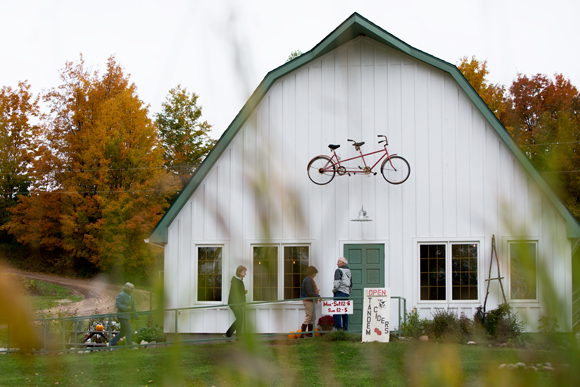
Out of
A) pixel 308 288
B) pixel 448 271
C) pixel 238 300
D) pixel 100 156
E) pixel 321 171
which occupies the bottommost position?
pixel 308 288

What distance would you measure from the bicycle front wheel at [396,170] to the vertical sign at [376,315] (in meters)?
3.00

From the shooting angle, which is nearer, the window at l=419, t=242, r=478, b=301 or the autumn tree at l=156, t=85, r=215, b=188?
the autumn tree at l=156, t=85, r=215, b=188

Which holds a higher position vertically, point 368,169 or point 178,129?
point 368,169

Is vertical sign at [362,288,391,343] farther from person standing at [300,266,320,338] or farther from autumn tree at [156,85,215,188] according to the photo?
autumn tree at [156,85,215,188]

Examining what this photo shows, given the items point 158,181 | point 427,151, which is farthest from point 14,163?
point 427,151

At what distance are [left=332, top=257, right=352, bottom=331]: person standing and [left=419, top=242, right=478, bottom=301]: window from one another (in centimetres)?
201

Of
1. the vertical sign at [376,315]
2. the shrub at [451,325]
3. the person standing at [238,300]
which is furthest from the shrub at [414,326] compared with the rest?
the person standing at [238,300]

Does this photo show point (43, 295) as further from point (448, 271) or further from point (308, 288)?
point (448, 271)

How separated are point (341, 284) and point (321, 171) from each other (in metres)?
2.81

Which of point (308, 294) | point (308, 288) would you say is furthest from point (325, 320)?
point (308, 288)

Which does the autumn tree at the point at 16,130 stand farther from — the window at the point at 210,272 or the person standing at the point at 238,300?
the window at the point at 210,272

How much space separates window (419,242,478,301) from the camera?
13945mm

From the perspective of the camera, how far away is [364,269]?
1433cm

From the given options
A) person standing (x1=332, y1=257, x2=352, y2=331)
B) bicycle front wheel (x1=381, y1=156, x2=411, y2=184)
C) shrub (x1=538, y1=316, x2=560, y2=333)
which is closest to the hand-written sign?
person standing (x1=332, y1=257, x2=352, y2=331)
